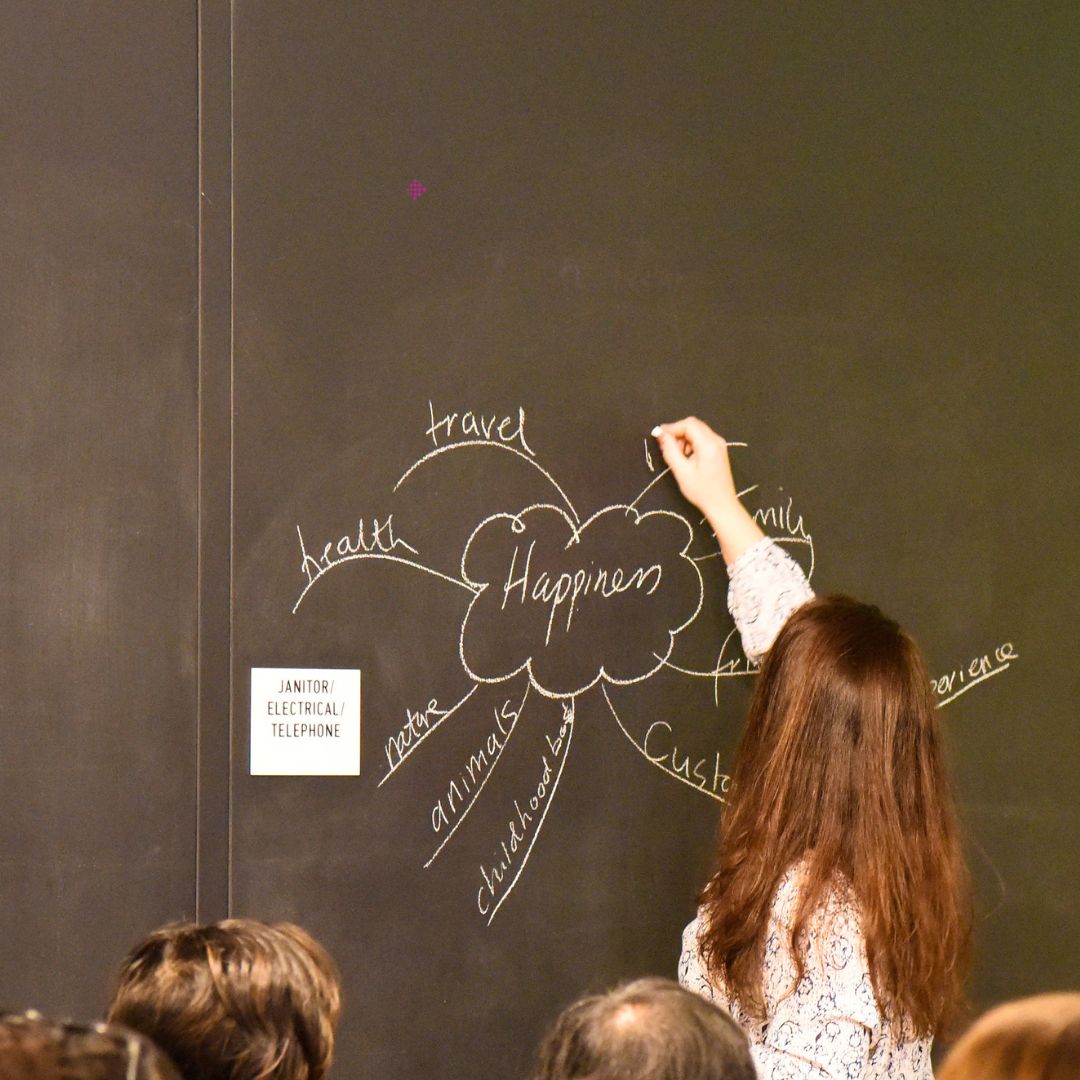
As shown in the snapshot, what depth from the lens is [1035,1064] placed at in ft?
3.05

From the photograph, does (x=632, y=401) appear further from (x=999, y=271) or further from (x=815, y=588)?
(x=999, y=271)

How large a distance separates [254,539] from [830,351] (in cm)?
94

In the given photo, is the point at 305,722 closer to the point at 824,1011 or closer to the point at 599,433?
the point at 599,433

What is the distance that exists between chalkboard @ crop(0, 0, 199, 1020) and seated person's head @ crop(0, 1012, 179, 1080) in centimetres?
91

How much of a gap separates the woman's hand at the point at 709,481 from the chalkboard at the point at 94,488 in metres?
0.69

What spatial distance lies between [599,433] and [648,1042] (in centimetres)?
104

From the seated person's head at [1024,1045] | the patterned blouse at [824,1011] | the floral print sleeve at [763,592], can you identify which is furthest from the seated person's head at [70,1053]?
the floral print sleeve at [763,592]

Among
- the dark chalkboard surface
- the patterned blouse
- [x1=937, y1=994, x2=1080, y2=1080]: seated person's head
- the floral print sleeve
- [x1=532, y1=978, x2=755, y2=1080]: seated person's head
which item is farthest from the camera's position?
the floral print sleeve

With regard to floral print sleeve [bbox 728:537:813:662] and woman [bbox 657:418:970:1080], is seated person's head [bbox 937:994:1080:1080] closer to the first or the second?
woman [bbox 657:418:970:1080]

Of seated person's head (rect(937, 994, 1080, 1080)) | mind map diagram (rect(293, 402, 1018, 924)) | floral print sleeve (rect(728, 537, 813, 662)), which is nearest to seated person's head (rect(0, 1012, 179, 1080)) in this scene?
seated person's head (rect(937, 994, 1080, 1080))

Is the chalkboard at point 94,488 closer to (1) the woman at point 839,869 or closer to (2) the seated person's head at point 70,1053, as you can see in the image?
(1) the woman at point 839,869

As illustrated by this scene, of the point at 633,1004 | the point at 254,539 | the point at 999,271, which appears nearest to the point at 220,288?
the point at 254,539

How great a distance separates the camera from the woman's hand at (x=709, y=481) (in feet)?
6.39

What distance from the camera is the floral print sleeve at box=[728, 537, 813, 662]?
1.91 meters
